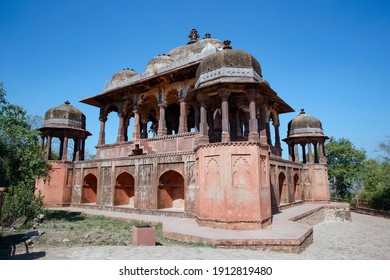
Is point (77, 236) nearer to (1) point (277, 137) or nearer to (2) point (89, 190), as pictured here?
(2) point (89, 190)

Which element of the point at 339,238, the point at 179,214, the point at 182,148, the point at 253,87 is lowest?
the point at 339,238

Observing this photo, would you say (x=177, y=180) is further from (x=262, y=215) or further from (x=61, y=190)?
(x=61, y=190)

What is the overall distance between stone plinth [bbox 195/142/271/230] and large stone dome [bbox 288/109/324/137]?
1337 centimetres

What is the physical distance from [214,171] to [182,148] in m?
4.35

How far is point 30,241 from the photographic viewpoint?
345 inches

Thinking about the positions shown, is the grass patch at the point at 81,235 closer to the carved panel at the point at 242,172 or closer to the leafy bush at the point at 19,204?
the leafy bush at the point at 19,204

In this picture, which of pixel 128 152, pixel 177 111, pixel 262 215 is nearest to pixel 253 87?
pixel 262 215

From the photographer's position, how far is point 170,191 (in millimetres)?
15703

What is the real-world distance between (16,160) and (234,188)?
9850 mm

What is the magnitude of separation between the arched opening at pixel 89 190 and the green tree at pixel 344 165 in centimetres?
2995

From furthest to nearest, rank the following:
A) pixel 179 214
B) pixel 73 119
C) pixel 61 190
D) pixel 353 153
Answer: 1. pixel 353 153
2. pixel 73 119
3. pixel 61 190
4. pixel 179 214

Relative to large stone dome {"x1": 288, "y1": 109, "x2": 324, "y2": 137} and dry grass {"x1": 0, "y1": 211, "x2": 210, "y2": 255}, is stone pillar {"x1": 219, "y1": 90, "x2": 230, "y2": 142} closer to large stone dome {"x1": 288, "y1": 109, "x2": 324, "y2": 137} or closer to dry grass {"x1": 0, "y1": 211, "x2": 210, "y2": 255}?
dry grass {"x1": 0, "y1": 211, "x2": 210, "y2": 255}

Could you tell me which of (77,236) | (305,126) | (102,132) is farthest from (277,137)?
(77,236)

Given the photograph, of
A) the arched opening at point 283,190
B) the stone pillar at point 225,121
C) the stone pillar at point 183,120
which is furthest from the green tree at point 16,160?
the arched opening at point 283,190
